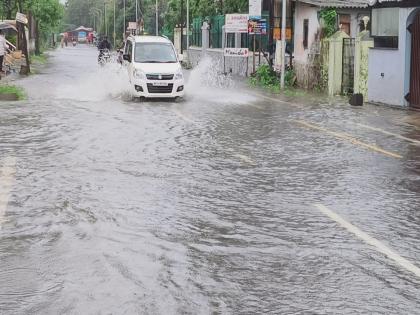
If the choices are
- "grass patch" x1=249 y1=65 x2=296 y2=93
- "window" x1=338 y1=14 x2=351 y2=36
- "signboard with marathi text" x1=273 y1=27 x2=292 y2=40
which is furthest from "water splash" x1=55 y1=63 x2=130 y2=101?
"window" x1=338 y1=14 x2=351 y2=36

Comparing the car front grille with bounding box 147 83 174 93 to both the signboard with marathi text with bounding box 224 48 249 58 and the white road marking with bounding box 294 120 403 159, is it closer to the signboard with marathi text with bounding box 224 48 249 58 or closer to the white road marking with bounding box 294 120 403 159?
the white road marking with bounding box 294 120 403 159

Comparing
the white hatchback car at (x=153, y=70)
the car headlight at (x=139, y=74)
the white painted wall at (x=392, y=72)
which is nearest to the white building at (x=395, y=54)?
the white painted wall at (x=392, y=72)

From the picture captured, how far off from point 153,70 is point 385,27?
6.78m

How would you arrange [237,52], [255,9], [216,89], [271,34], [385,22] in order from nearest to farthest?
[385,22]
[216,89]
[271,34]
[255,9]
[237,52]

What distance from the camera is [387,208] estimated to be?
29.6 feet

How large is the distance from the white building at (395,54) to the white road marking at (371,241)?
44.6ft

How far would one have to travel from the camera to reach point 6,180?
409 inches

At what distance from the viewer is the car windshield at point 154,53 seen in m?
23.8

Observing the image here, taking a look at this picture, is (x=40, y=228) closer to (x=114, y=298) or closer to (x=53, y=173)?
(x=114, y=298)

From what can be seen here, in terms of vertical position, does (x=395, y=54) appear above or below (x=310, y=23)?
below

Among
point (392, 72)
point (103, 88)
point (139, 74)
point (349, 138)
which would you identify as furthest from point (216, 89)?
point (349, 138)

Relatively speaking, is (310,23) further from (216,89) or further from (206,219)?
(206,219)

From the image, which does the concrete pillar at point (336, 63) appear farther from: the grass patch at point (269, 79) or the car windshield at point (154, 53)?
the car windshield at point (154, 53)

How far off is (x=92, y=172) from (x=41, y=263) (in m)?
4.48
